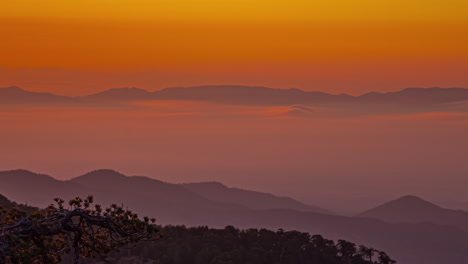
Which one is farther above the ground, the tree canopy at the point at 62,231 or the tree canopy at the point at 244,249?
the tree canopy at the point at 244,249

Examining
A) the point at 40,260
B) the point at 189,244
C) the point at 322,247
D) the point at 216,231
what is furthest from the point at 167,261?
the point at 40,260

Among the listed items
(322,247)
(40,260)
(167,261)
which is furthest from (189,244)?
(40,260)

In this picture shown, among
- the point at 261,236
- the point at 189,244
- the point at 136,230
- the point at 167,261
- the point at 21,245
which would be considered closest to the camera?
the point at 21,245

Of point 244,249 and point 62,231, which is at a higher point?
point 244,249

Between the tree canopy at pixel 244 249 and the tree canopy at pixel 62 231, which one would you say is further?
the tree canopy at pixel 244 249

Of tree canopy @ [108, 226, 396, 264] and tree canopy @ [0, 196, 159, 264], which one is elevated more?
tree canopy @ [108, 226, 396, 264]

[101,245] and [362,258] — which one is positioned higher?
[362,258]

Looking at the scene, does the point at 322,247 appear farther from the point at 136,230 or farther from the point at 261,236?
the point at 136,230

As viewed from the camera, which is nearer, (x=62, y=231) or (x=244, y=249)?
(x=62, y=231)

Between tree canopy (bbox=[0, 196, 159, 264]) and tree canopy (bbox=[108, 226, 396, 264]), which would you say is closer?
tree canopy (bbox=[0, 196, 159, 264])

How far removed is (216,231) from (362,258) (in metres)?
15.3

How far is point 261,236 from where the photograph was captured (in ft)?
327

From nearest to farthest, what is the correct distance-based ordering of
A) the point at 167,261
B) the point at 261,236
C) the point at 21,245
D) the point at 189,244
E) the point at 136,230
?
1. the point at 21,245
2. the point at 136,230
3. the point at 167,261
4. the point at 189,244
5. the point at 261,236

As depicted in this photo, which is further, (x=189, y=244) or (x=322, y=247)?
(x=322, y=247)
